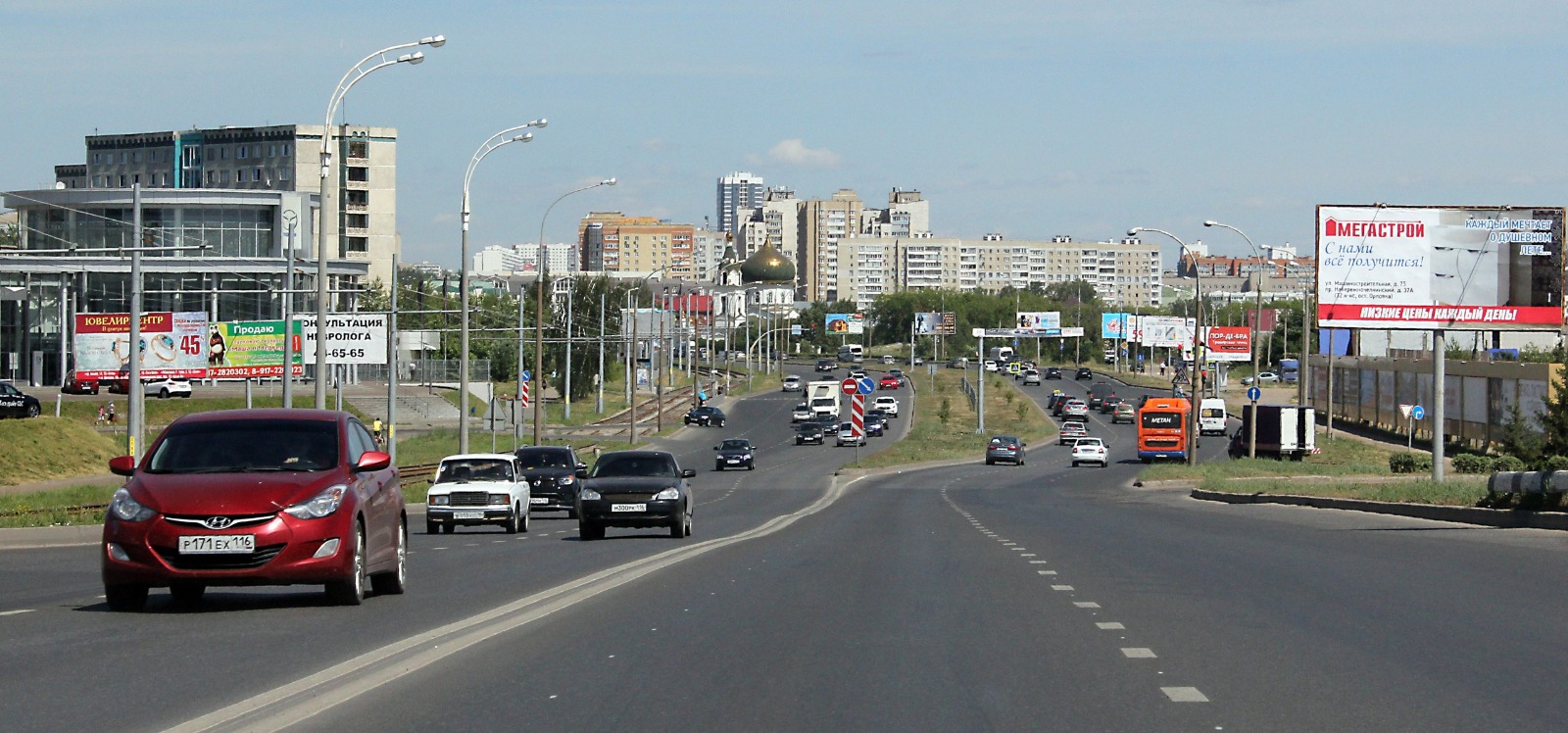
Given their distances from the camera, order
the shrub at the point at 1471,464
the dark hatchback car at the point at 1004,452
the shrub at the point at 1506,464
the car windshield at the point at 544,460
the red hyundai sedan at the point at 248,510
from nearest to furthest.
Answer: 1. the red hyundai sedan at the point at 248,510
2. the car windshield at the point at 544,460
3. the shrub at the point at 1506,464
4. the shrub at the point at 1471,464
5. the dark hatchback car at the point at 1004,452

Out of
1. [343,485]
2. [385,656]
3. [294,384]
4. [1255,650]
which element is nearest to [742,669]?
[385,656]

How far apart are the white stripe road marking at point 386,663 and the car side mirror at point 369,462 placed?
1.53 metres

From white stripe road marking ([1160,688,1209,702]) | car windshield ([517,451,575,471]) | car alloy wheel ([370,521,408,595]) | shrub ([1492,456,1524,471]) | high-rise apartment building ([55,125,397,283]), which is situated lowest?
shrub ([1492,456,1524,471])

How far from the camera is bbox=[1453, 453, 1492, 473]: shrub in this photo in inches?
2063

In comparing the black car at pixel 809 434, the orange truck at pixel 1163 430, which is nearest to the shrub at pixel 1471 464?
the orange truck at pixel 1163 430

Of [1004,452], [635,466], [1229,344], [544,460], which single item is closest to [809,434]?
[1004,452]

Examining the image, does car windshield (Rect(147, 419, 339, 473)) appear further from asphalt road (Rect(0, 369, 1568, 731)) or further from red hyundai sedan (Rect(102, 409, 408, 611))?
asphalt road (Rect(0, 369, 1568, 731))

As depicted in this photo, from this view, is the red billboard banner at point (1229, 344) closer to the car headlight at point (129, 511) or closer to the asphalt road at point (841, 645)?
the asphalt road at point (841, 645)

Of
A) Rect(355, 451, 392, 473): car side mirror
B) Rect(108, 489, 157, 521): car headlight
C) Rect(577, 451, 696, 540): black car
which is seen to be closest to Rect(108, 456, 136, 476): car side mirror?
Rect(108, 489, 157, 521): car headlight

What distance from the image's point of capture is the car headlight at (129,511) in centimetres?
1222

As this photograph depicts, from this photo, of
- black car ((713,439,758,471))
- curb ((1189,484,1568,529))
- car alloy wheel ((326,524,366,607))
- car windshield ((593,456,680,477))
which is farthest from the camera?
black car ((713,439,758,471))

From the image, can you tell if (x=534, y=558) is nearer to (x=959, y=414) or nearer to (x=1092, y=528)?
(x=1092, y=528)

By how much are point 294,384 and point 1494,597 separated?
261 ft

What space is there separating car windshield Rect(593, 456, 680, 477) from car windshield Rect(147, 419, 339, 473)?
44.0 ft
